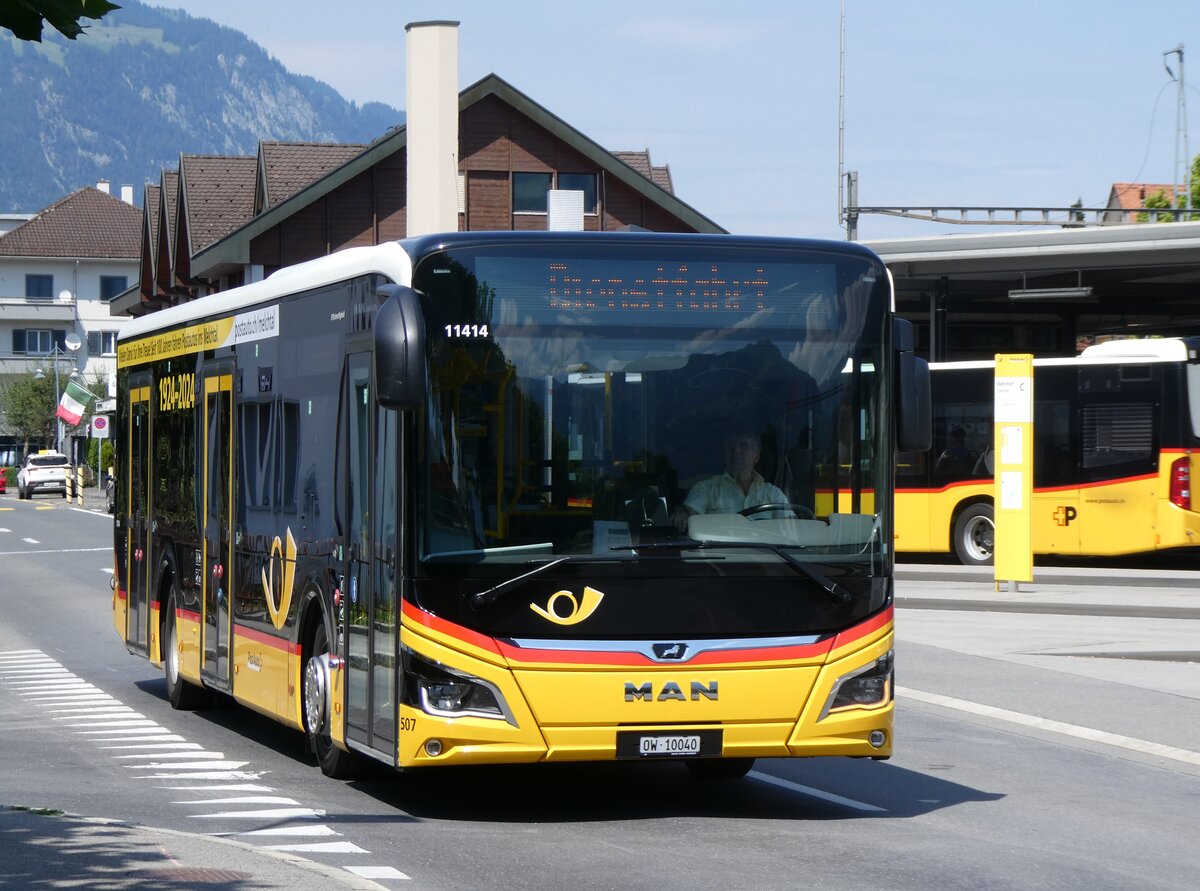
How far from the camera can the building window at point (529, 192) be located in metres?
55.0

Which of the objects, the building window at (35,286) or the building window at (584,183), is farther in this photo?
the building window at (35,286)

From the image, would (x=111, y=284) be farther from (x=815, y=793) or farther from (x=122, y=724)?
(x=815, y=793)

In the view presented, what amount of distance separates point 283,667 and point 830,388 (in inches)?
148

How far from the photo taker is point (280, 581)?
37.4 ft

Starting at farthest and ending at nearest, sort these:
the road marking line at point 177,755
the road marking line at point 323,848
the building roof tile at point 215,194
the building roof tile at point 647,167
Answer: the building roof tile at point 647,167 → the building roof tile at point 215,194 → the road marking line at point 177,755 → the road marking line at point 323,848

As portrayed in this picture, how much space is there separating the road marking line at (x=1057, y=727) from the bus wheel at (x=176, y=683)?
5342mm

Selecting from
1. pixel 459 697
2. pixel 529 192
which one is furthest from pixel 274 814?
pixel 529 192

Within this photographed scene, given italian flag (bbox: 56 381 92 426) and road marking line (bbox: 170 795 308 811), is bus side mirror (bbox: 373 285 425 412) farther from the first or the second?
italian flag (bbox: 56 381 92 426)

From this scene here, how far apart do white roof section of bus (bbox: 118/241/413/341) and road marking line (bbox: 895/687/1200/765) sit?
5895 mm

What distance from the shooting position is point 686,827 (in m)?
9.26

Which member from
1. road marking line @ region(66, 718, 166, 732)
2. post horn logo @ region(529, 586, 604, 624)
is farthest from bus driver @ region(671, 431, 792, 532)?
road marking line @ region(66, 718, 166, 732)

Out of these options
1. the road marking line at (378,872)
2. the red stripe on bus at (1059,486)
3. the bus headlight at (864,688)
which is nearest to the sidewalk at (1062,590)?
the red stripe on bus at (1059,486)

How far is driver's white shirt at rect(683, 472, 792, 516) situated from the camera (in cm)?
917

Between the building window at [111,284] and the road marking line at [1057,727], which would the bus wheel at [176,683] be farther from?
the building window at [111,284]
